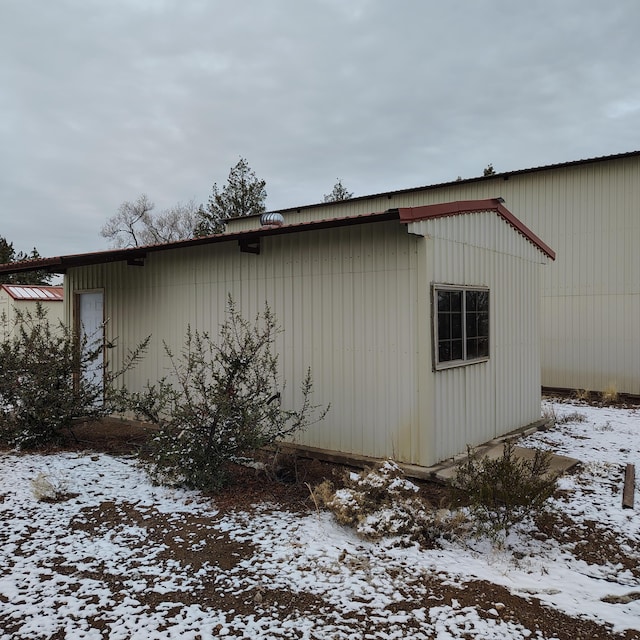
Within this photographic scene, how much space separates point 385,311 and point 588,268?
7.56 meters

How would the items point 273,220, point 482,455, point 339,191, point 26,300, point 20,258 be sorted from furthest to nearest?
point 339,191 < point 20,258 < point 26,300 < point 273,220 < point 482,455

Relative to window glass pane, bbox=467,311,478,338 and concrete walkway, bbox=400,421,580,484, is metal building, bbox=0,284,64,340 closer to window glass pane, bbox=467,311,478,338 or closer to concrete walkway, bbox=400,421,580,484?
window glass pane, bbox=467,311,478,338

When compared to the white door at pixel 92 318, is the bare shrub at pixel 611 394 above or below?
below

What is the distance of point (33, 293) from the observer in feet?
51.5

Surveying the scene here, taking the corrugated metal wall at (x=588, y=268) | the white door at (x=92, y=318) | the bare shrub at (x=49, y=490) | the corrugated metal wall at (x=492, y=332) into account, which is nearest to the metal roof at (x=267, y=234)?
the corrugated metal wall at (x=492, y=332)

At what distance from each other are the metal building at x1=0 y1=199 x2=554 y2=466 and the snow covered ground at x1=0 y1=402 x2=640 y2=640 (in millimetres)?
1433

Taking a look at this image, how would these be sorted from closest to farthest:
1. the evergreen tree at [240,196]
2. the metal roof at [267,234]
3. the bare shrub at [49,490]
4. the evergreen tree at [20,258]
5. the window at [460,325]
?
the bare shrub at [49,490] → the metal roof at [267,234] → the window at [460,325] → the evergreen tree at [20,258] → the evergreen tree at [240,196]

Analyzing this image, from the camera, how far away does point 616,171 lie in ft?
33.7

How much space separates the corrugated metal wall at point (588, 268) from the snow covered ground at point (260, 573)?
6798 mm

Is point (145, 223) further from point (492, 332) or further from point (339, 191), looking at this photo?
point (492, 332)

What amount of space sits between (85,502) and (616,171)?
11.0 m

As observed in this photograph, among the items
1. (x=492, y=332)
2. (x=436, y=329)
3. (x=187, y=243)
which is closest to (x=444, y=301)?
(x=436, y=329)

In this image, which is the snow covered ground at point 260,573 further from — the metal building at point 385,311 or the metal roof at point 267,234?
the metal roof at point 267,234

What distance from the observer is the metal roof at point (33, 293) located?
15.2 metres
